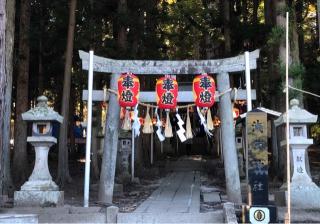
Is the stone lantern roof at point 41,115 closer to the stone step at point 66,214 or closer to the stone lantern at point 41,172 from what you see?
the stone lantern at point 41,172

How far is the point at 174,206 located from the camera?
39.1 ft

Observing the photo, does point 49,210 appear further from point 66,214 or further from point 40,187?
point 40,187

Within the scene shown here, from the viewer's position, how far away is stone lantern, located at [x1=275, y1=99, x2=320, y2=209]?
10.4m

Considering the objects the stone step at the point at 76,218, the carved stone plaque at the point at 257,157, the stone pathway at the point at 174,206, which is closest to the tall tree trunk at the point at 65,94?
the stone pathway at the point at 174,206

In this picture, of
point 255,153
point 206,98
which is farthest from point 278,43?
point 255,153

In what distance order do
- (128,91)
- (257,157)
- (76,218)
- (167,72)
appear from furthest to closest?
→ 1. (167,72)
2. (128,91)
3. (76,218)
4. (257,157)

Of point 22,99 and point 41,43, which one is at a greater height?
point 41,43

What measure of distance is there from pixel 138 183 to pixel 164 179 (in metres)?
2.24

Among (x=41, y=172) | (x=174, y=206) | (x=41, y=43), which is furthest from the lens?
(x=41, y=43)

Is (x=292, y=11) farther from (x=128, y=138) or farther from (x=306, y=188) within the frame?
(x=128, y=138)

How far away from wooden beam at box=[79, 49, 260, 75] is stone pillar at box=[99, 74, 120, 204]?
32cm

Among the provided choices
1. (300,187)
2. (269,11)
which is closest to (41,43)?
(269,11)

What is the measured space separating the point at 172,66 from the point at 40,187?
4571mm

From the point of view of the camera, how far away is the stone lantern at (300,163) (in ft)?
34.1
